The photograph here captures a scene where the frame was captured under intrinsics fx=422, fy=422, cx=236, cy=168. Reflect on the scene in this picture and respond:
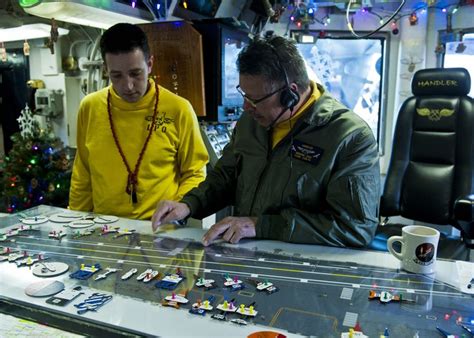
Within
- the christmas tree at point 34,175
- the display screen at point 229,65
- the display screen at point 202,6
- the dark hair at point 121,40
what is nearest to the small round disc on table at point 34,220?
the dark hair at point 121,40

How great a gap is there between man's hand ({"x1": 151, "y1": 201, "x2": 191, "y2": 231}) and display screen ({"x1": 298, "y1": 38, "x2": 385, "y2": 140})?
3188mm

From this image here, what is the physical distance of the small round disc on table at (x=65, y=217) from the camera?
61.2 inches

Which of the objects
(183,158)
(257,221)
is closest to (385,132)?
(183,158)

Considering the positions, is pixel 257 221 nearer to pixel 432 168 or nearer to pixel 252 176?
pixel 252 176

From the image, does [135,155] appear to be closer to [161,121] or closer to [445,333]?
[161,121]

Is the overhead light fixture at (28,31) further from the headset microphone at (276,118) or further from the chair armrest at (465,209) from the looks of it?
the chair armrest at (465,209)

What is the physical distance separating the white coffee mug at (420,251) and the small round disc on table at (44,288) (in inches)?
35.0

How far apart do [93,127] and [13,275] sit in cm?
89

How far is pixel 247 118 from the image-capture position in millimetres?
1625

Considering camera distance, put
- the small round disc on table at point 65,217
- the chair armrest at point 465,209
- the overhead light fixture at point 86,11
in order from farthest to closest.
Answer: the overhead light fixture at point 86,11
the chair armrest at point 465,209
the small round disc on table at point 65,217

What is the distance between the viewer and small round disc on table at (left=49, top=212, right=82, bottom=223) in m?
1.55

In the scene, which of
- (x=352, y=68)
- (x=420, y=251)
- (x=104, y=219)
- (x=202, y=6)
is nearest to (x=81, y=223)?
(x=104, y=219)

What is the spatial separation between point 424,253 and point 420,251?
0.01 metres

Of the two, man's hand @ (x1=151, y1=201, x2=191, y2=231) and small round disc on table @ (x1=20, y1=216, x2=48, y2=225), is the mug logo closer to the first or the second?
man's hand @ (x1=151, y1=201, x2=191, y2=231)
